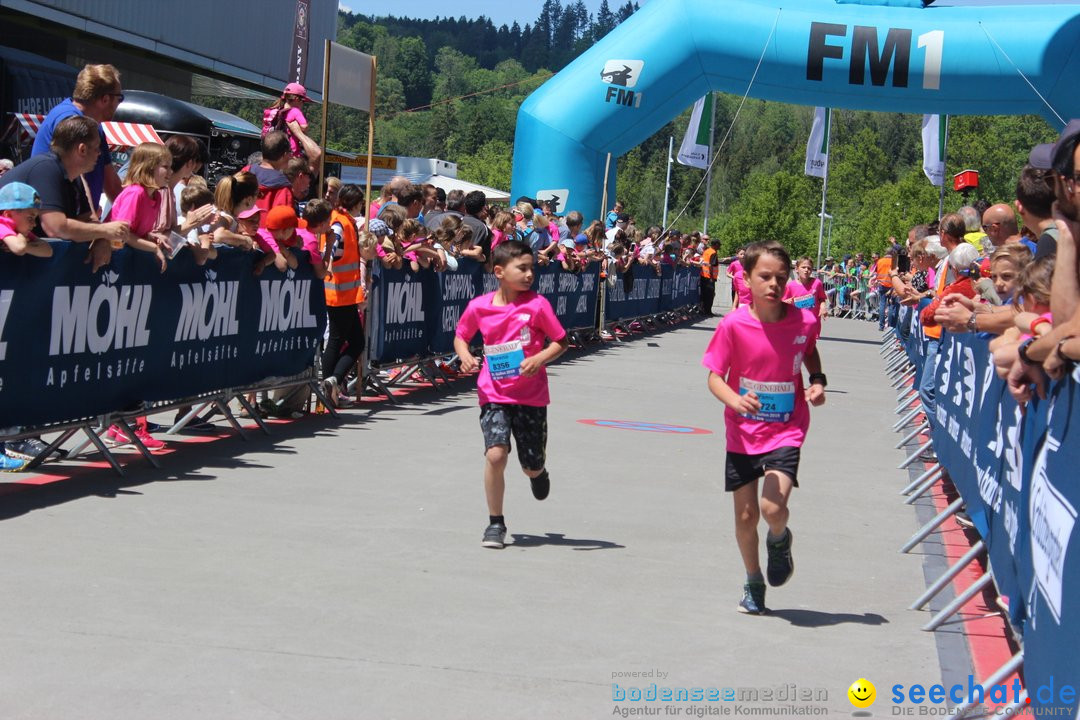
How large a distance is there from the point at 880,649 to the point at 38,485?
509 cm

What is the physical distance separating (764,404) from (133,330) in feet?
15.2

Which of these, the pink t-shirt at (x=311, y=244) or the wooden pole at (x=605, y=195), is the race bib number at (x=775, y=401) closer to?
the pink t-shirt at (x=311, y=244)

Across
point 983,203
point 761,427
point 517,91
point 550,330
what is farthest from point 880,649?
point 517,91

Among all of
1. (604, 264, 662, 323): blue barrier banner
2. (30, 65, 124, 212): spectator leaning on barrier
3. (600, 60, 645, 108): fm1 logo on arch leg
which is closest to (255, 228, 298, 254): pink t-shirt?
(30, 65, 124, 212): spectator leaning on barrier

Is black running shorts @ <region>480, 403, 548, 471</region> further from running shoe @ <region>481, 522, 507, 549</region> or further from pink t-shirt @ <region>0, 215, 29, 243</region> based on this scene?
pink t-shirt @ <region>0, 215, 29, 243</region>

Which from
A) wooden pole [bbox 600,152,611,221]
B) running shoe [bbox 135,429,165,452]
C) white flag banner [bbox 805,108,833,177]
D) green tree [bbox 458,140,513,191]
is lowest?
running shoe [bbox 135,429,165,452]

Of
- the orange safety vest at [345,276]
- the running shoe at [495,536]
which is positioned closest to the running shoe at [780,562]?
the running shoe at [495,536]

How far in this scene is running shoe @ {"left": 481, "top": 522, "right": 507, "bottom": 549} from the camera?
724 cm

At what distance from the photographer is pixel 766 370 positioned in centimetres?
621

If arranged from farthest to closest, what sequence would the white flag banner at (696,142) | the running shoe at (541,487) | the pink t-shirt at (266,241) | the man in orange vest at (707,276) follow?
the white flag banner at (696,142) → the man in orange vest at (707,276) → the pink t-shirt at (266,241) → the running shoe at (541,487)

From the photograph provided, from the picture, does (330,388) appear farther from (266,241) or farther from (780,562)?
(780,562)

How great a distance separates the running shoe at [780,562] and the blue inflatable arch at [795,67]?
17.6m

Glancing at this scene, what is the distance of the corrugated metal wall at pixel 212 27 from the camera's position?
26688 mm

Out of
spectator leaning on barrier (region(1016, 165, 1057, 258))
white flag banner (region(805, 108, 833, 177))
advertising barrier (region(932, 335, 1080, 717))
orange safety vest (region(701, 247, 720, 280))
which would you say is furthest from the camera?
white flag banner (region(805, 108, 833, 177))
